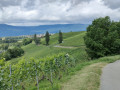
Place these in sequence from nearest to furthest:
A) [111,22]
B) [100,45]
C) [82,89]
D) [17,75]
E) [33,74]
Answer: [82,89] < [17,75] < [33,74] < [100,45] < [111,22]

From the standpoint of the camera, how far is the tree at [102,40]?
2603 centimetres

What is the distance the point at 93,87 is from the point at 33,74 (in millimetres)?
4826

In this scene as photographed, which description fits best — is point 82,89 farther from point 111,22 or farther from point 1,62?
point 111,22

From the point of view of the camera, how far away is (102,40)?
26406 millimetres

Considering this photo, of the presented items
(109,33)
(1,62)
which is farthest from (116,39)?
(1,62)

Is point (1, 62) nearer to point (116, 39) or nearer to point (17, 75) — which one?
point (17, 75)

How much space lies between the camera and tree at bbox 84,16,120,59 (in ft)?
85.4

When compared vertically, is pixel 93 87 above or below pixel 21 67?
below

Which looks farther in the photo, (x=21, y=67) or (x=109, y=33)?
(x=109, y=33)

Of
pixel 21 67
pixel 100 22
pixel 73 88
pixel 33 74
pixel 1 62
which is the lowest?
pixel 73 88

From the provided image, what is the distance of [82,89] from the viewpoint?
8.38m

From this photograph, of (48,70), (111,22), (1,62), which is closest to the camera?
(1,62)

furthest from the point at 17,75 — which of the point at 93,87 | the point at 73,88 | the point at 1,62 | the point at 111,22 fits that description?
the point at 111,22

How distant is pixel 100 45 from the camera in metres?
25.2
